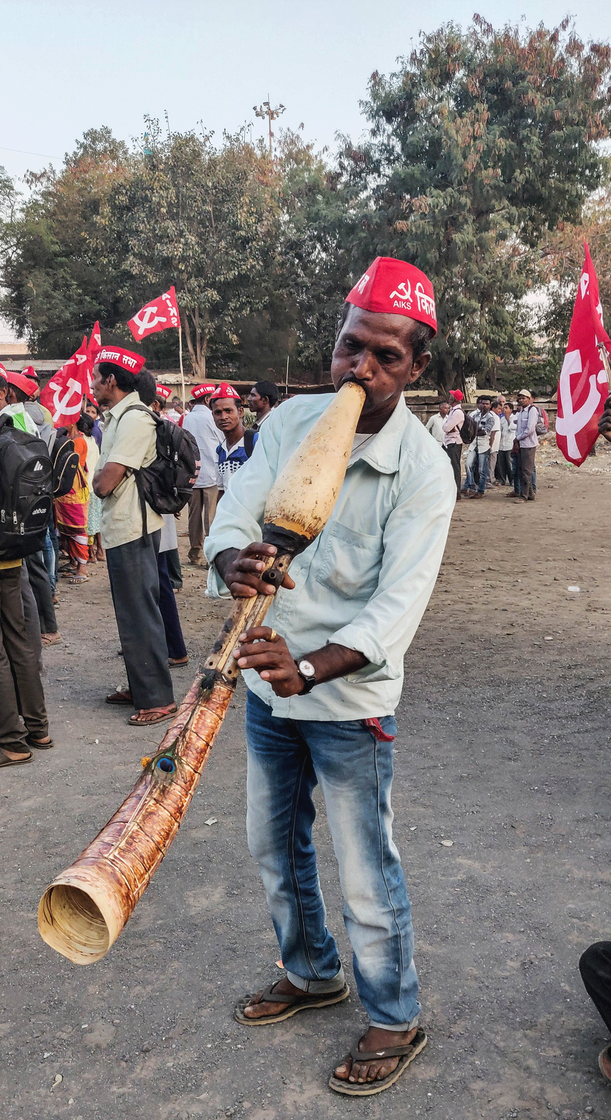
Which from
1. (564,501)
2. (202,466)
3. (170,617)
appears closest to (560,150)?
(564,501)

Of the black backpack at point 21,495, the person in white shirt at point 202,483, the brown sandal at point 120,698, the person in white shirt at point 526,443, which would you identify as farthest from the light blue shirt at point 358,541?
the person in white shirt at point 526,443

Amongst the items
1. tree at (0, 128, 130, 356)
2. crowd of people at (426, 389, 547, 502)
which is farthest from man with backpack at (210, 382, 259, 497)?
tree at (0, 128, 130, 356)

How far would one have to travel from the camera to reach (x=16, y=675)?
16.1ft

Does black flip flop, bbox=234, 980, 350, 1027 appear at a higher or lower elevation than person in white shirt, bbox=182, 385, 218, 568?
lower

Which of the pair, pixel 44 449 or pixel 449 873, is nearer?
pixel 449 873

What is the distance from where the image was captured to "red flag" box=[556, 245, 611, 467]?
5.24 meters

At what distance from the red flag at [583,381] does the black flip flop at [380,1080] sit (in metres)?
3.60

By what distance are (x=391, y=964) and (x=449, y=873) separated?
4.09 ft

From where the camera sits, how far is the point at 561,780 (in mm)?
4418

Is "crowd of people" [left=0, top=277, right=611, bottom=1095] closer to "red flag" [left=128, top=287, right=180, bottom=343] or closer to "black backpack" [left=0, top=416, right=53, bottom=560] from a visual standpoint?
"black backpack" [left=0, top=416, right=53, bottom=560]

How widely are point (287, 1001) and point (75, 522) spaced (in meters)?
7.82

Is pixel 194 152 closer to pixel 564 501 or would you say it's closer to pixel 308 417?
pixel 564 501

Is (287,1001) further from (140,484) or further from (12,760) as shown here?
(140,484)

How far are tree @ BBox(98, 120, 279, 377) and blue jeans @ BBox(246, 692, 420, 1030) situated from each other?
2948 centimetres
